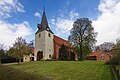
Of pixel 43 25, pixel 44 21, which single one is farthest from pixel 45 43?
pixel 44 21

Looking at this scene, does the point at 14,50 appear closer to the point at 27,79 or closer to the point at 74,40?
the point at 74,40

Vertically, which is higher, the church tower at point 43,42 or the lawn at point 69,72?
the church tower at point 43,42

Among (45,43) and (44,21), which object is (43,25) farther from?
(45,43)

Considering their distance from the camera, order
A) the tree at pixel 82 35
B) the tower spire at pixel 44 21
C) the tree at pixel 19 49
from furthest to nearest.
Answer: the tower spire at pixel 44 21 → the tree at pixel 82 35 → the tree at pixel 19 49

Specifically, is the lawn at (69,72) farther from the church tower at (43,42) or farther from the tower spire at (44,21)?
the tower spire at (44,21)

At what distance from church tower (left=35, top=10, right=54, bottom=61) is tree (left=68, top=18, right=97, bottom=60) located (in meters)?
7.24

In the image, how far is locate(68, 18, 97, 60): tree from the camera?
2136 inches

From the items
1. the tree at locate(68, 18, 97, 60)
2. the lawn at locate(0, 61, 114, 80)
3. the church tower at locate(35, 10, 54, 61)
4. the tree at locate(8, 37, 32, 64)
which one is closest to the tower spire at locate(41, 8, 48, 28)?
the church tower at locate(35, 10, 54, 61)

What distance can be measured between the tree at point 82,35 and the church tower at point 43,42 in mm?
7240

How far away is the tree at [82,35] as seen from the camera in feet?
178

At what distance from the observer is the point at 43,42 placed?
54.7 metres

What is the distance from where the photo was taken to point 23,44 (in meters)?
36.7

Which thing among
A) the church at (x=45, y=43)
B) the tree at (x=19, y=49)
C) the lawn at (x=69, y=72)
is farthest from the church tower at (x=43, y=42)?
the lawn at (x=69, y=72)

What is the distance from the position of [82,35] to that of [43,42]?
13.4 metres
